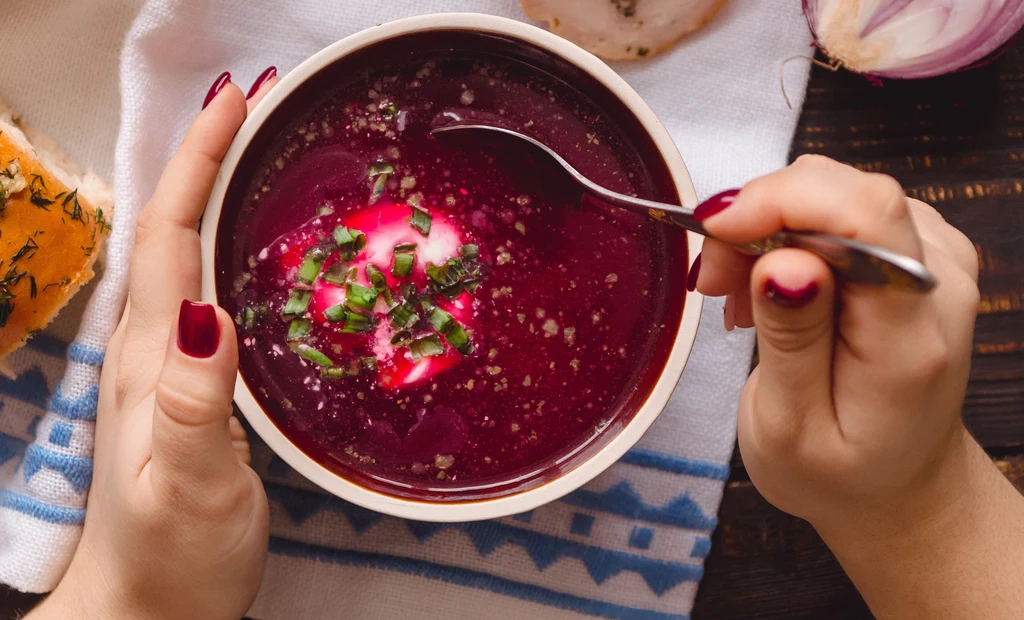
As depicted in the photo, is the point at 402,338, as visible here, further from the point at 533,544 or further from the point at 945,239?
the point at 945,239

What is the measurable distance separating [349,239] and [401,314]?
142mm

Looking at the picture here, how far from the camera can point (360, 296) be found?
1.21m

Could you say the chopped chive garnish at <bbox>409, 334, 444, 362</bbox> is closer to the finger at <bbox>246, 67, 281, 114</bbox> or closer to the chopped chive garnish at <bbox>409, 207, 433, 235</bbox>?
the chopped chive garnish at <bbox>409, 207, 433, 235</bbox>

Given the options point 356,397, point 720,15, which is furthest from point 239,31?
point 720,15

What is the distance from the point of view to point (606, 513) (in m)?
1.52

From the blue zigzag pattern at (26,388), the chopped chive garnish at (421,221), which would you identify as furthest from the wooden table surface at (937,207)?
the blue zigzag pattern at (26,388)

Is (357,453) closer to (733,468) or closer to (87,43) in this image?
(733,468)

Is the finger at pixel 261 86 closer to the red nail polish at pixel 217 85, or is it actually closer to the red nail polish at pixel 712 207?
the red nail polish at pixel 217 85

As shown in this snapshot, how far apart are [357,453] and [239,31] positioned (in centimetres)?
85

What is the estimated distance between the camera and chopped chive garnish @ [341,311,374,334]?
122 cm

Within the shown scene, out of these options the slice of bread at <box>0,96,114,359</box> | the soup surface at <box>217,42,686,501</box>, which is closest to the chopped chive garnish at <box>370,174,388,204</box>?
the soup surface at <box>217,42,686,501</box>

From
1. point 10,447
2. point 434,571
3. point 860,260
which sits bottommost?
point 434,571

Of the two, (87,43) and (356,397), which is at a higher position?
(87,43)

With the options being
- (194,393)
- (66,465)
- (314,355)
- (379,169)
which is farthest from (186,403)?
(66,465)
